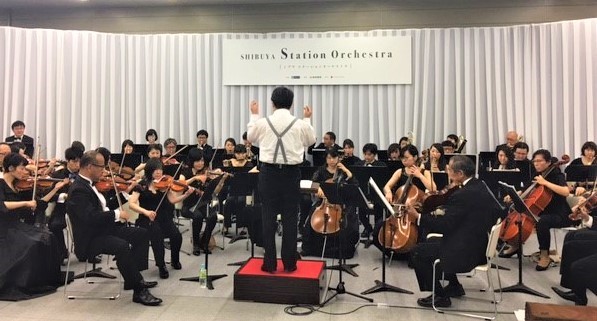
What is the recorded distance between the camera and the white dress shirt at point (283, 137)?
3875 mm

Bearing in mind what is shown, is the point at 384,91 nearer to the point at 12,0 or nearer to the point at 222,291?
the point at 222,291

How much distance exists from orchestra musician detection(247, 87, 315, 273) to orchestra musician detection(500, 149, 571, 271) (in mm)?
2638

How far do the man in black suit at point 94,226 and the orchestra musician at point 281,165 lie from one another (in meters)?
1.14

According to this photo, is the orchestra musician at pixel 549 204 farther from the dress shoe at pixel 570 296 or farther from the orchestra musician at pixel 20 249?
the orchestra musician at pixel 20 249

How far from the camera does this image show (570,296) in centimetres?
419

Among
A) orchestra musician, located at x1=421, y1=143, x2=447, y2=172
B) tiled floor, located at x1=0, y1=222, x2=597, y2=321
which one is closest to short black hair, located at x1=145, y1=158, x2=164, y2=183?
tiled floor, located at x1=0, y1=222, x2=597, y2=321

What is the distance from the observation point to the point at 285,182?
157 inches

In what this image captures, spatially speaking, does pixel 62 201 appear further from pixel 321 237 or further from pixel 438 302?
pixel 438 302

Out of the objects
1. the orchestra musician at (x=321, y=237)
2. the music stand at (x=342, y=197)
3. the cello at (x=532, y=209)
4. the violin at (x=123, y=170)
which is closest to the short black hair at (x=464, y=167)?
the music stand at (x=342, y=197)

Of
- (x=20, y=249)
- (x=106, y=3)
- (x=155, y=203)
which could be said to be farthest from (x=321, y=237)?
(x=106, y=3)

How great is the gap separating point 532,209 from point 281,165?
298 cm

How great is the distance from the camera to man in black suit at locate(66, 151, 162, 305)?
154 inches

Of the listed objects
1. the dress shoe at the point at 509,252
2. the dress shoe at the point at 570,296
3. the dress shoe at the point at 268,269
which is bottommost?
the dress shoe at the point at 570,296

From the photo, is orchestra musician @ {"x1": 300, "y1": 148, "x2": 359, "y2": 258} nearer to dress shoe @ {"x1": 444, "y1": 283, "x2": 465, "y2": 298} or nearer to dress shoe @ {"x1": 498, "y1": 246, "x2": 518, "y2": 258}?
dress shoe @ {"x1": 444, "y1": 283, "x2": 465, "y2": 298}
